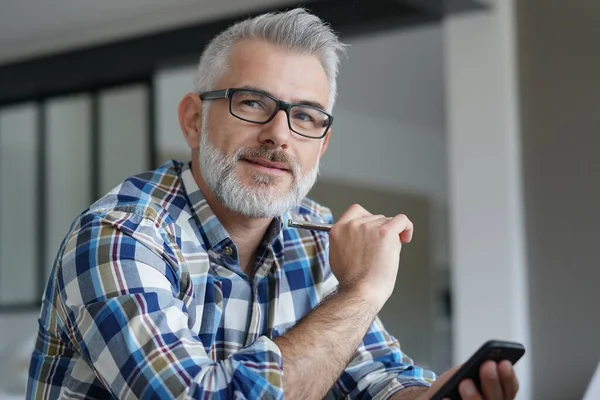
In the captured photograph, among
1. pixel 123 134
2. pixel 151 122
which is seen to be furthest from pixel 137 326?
pixel 123 134

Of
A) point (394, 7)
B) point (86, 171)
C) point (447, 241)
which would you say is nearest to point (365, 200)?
point (447, 241)

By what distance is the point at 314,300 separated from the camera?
4.50ft

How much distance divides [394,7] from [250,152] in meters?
2.39

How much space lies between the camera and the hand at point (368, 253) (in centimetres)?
112

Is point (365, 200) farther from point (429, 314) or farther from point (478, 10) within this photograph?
point (478, 10)

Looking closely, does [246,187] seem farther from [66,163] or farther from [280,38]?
[66,163]

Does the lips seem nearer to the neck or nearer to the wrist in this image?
the neck

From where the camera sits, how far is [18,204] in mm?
5594

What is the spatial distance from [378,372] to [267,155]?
388mm

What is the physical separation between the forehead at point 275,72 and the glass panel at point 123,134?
3.58 m

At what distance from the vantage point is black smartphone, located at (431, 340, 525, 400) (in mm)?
972

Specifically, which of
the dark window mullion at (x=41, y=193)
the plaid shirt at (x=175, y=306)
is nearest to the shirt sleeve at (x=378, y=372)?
the plaid shirt at (x=175, y=306)

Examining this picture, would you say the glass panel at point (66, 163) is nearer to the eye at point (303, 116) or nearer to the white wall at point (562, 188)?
the white wall at point (562, 188)

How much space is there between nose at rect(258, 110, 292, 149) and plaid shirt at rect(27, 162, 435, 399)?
0.14 meters
